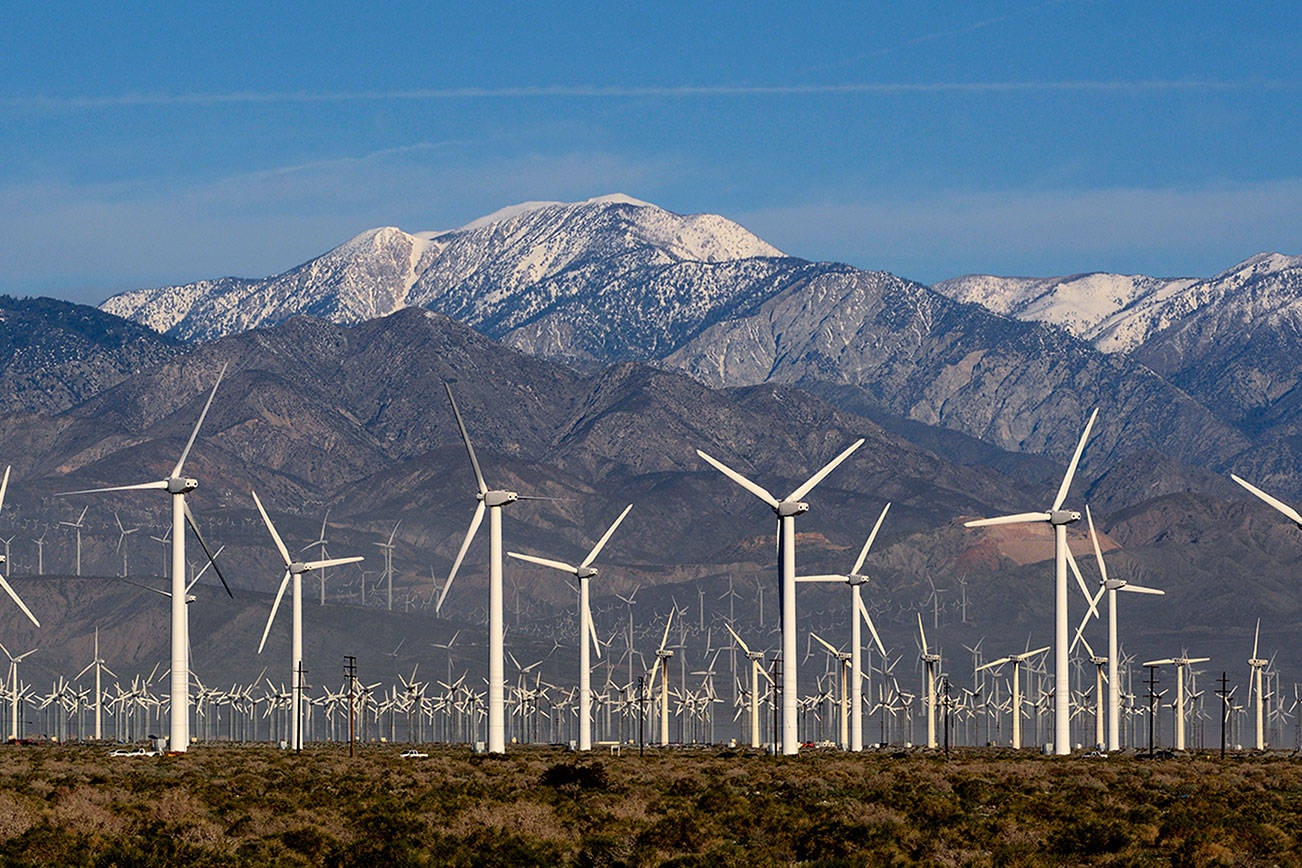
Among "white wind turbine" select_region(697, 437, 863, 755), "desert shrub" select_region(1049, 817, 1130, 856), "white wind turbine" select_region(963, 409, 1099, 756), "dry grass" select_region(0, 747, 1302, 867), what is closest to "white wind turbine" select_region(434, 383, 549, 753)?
"white wind turbine" select_region(697, 437, 863, 755)

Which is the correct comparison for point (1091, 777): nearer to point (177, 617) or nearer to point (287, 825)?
point (287, 825)

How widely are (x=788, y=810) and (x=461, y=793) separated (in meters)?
11.1

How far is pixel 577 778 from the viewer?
65938 millimetres

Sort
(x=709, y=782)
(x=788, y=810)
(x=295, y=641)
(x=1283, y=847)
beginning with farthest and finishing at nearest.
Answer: (x=295, y=641) < (x=709, y=782) < (x=788, y=810) < (x=1283, y=847)

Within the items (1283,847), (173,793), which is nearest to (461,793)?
(173,793)

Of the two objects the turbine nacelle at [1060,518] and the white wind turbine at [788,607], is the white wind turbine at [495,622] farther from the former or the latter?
the turbine nacelle at [1060,518]

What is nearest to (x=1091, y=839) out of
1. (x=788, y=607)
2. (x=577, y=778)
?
(x=577, y=778)

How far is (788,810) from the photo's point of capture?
2128 inches

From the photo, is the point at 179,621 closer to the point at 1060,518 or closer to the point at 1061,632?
the point at 1061,632

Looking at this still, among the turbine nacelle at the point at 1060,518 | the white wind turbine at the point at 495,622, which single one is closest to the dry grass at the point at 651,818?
the white wind turbine at the point at 495,622

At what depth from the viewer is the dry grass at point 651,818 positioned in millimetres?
43719

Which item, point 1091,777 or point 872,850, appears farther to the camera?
point 1091,777

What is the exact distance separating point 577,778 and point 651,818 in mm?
13854

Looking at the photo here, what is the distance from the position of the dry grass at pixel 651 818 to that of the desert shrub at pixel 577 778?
0.13 m
